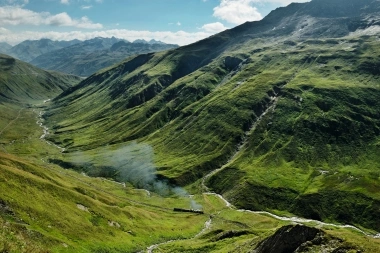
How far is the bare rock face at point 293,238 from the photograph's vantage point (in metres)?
67.1

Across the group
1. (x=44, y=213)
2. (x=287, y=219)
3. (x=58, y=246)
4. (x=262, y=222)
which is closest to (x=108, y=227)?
(x=44, y=213)

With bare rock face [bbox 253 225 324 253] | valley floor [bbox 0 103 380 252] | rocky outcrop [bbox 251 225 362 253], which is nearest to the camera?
rocky outcrop [bbox 251 225 362 253]

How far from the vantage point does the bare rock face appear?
6712 cm

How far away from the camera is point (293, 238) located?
69000 mm

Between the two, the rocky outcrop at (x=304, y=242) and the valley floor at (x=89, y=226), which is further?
Answer: the valley floor at (x=89, y=226)

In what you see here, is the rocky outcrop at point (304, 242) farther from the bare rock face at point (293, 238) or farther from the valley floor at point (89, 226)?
the valley floor at point (89, 226)

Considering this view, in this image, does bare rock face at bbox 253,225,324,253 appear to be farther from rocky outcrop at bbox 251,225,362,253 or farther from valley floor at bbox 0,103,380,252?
valley floor at bbox 0,103,380,252

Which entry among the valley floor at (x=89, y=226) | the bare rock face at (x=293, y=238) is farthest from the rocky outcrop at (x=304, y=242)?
the valley floor at (x=89, y=226)

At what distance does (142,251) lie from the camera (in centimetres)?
10769

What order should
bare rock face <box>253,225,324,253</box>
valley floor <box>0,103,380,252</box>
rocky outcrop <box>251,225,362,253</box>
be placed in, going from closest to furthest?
rocky outcrop <box>251,225,362,253</box>
bare rock face <box>253,225,324,253</box>
valley floor <box>0,103,380,252</box>

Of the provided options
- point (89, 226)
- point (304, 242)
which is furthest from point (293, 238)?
point (89, 226)

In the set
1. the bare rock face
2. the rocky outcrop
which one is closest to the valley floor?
the rocky outcrop

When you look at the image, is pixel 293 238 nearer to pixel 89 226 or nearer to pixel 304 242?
pixel 304 242

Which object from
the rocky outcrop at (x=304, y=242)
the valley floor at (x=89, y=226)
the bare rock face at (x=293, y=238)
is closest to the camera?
the rocky outcrop at (x=304, y=242)
